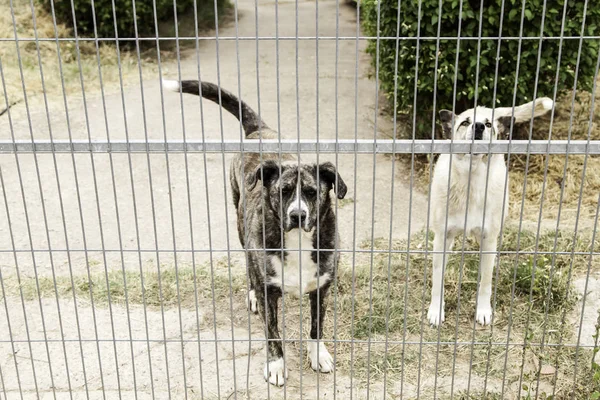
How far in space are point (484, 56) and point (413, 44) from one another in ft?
2.29

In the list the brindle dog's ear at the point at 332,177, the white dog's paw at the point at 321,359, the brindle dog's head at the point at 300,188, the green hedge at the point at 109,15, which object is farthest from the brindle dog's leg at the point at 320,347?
the green hedge at the point at 109,15

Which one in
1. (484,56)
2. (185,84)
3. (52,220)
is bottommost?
(52,220)

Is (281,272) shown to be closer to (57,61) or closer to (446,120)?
(446,120)

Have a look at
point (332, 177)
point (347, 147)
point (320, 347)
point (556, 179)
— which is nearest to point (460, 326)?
point (320, 347)

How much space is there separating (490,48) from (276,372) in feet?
11.3

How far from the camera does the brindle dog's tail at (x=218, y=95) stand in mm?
3811

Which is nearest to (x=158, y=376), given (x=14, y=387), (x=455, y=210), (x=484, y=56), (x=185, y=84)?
(x=14, y=387)

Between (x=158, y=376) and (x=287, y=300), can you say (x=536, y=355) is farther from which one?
(x=158, y=376)

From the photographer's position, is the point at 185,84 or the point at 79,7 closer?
the point at 185,84

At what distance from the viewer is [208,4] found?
14.4 meters

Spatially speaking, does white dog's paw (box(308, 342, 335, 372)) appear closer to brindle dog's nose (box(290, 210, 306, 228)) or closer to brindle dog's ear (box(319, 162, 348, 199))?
brindle dog's nose (box(290, 210, 306, 228))

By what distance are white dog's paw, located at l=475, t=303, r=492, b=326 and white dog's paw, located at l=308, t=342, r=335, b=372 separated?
1.07m

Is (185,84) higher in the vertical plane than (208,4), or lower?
higher

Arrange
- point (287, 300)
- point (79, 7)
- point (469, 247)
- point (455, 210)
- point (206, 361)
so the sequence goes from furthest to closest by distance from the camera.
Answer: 1. point (79, 7)
2. point (469, 247)
3. point (287, 300)
4. point (455, 210)
5. point (206, 361)
